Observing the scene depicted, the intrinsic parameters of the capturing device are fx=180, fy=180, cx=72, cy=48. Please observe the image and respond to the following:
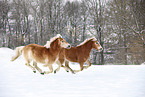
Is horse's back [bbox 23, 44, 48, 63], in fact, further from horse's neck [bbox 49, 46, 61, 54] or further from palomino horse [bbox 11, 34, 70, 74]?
horse's neck [bbox 49, 46, 61, 54]

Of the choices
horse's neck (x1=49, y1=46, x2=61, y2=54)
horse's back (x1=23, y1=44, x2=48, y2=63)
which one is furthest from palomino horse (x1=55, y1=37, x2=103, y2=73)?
horse's back (x1=23, y1=44, x2=48, y2=63)

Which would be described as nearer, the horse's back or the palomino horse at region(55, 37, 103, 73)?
the horse's back

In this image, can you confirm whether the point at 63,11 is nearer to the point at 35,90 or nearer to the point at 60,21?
the point at 60,21

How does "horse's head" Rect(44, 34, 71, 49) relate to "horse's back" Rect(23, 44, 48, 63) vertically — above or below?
above

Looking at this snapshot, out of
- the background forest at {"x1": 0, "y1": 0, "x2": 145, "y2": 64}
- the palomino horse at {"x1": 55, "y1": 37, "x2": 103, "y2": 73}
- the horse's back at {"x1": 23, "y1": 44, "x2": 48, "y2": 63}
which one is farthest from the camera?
the background forest at {"x1": 0, "y1": 0, "x2": 145, "y2": 64}

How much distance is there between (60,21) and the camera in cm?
2073

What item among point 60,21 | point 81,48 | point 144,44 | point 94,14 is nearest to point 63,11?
point 60,21

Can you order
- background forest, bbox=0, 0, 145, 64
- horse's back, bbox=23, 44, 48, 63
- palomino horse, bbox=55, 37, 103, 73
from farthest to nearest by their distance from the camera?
1. background forest, bbox=0, 0, 145, 64
2. palomino horse, bbox=55, 37, 103, 73
3. horse's back, bbox=23, 44, 48, 63

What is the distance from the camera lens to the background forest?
14406 millimetres

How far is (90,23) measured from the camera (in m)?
18.5

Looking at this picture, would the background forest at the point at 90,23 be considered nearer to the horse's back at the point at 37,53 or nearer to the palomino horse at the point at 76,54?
the palomino horse at the point at 76,54

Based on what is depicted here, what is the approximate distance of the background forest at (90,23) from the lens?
14.4 meters

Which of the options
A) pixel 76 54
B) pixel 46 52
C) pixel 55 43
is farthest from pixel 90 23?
pixel 46 52

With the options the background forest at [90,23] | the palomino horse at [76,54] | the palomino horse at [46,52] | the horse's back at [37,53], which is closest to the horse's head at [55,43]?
the palomino horse at [46,52]
